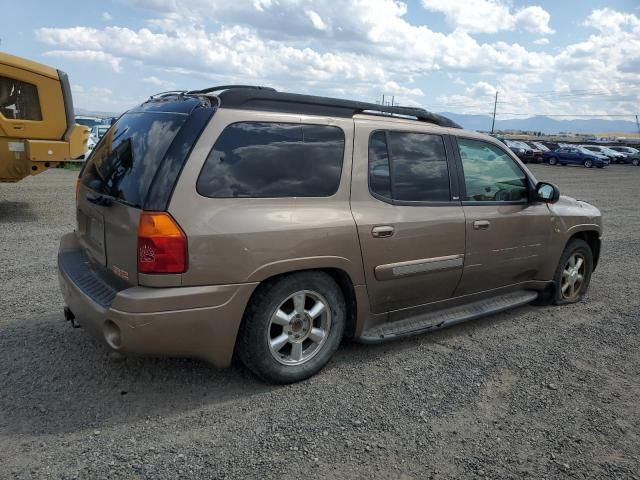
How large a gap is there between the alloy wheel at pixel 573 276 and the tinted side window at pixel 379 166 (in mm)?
2525

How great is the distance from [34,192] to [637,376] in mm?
11914

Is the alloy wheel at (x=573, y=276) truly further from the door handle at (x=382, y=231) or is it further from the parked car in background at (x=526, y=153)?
the parked car in background at (x=526, y=153)

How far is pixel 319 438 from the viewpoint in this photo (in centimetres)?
298

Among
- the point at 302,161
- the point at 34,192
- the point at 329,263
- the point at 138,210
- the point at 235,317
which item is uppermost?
the point at 302,161

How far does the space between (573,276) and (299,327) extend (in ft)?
11.0

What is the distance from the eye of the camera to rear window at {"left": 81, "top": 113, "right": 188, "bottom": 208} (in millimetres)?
3121

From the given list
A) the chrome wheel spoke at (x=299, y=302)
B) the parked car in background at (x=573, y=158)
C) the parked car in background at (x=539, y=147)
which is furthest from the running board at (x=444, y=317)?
the parked car in background at (x=539, y=147)

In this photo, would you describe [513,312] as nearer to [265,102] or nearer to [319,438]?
[319,438]

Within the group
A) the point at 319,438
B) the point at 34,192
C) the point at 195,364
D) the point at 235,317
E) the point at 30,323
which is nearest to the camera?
the point at 319,438

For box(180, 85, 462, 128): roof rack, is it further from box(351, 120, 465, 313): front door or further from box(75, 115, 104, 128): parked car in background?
box(75, 115, 104, 128): parked car in background

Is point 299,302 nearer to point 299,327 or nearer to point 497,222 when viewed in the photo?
point 299,327

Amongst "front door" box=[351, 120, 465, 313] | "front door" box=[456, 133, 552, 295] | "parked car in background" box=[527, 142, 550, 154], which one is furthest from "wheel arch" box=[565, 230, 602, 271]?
"parked car in background" box=[527, 142, 550, 154]

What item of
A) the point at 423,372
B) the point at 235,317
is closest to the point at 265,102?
the point at 235,317

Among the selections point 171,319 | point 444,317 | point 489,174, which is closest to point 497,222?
point 489,174
